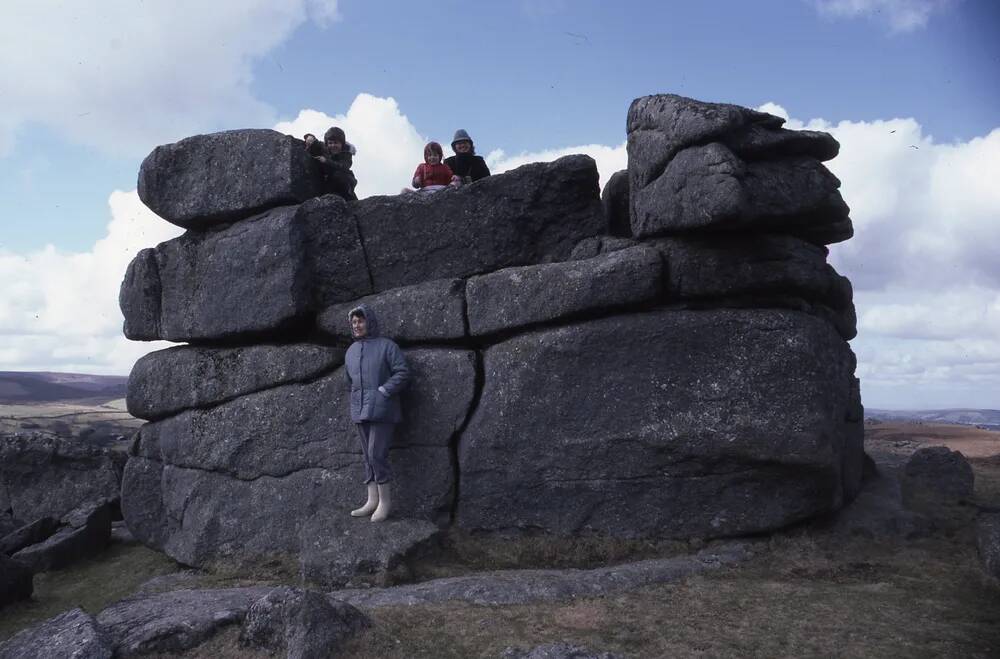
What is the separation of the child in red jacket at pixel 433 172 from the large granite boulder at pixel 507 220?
2.92 ft

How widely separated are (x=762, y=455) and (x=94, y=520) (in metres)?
12.8

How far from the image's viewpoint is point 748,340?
1146cm

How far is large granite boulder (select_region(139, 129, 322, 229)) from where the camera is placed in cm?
1452

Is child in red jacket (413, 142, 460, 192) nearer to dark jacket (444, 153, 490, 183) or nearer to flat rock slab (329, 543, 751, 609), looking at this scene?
dark jacket (444, 153, 490, 183)

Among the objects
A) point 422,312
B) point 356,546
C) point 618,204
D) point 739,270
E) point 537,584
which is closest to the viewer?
point 537,584

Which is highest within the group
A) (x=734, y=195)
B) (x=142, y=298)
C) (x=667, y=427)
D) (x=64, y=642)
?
(x=734, y=195)

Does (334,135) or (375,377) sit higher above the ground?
(334,135)

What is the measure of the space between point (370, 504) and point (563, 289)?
4626mm

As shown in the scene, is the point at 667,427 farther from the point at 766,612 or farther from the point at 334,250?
the point at 334,250

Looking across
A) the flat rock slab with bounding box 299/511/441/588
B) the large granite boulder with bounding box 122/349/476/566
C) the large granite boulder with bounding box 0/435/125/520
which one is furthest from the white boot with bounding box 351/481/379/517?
the large granite boulder with bounding box 0/435/125/520

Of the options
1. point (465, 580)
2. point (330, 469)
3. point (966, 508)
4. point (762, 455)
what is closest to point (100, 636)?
point (465, 580)

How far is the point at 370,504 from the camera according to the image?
12.5m

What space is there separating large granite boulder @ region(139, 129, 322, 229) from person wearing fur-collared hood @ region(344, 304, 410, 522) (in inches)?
135

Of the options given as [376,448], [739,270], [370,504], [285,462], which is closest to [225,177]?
[285,462]
